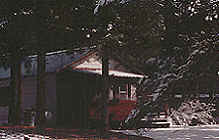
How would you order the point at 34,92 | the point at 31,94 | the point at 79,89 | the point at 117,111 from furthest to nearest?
the point at 31,94 < the point at 34,92 < the point at 79,89 < the point at 117,111

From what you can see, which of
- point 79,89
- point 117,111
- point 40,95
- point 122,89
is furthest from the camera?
point 122,89

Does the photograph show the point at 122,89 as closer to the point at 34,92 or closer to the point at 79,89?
the point at 79,89

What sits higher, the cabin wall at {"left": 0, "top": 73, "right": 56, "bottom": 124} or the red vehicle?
the cabin wall at {"left": 0, "top": 73, "right": 56, "bottom": 124}

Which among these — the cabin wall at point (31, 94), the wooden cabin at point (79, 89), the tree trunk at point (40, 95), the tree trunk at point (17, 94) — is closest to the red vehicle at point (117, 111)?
the wooden cabin at point (79, 89)

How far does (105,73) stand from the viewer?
50.2 ft

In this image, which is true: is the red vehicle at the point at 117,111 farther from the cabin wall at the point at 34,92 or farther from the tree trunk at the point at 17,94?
the tree trunk at the point at 17,94

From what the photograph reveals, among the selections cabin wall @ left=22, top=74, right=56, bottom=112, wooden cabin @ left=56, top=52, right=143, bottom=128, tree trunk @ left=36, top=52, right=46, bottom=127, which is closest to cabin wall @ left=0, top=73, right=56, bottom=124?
cabin wall @ left=22, top=74, right=56, bottom=112

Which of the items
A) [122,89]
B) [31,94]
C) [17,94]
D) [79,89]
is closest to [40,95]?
[17,94]

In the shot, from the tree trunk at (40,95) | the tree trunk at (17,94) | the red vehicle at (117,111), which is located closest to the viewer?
the tree trunk at (40,95)

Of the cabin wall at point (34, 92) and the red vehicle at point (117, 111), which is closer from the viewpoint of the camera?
the red vehicle at point (117, 111)

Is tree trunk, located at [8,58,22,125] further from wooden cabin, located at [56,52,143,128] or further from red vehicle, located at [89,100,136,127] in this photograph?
red vehicle, located at [89,100,136,127]

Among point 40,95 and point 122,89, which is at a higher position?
point 122,89

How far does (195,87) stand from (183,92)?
0.17 m

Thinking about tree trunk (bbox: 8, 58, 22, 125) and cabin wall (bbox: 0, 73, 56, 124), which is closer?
tree trunk (bbox: 8, 58, 22, 125)
